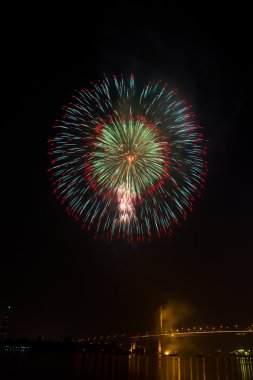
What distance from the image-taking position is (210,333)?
134000mm

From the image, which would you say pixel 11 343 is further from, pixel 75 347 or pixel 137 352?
pixel 137 352

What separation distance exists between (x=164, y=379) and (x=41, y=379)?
1802cm

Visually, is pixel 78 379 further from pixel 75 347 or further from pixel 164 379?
pixel 75 347

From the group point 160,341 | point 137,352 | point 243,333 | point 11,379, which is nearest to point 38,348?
point 137,352

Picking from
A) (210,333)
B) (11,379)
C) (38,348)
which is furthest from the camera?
(38,348)

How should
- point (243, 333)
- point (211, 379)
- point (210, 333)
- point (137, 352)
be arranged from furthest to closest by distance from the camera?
1. point (137, 352)
2. point (210, 333)
3. point (243, 333)
4. point (211, 379)

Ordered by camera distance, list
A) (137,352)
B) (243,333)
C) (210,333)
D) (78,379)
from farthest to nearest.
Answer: (137,352), (210,333), (243,333), (78,379)

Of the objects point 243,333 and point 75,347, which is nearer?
point 243,333

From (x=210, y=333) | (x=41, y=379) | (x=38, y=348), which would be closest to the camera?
(x=41, y=379)

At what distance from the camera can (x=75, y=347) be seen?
180625mm

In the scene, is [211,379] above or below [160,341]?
below

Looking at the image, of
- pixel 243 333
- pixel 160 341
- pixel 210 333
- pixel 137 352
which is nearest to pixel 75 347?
pixel 137 352

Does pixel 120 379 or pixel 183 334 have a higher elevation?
pixel 183 334

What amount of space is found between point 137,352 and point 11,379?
16388 centimetres
